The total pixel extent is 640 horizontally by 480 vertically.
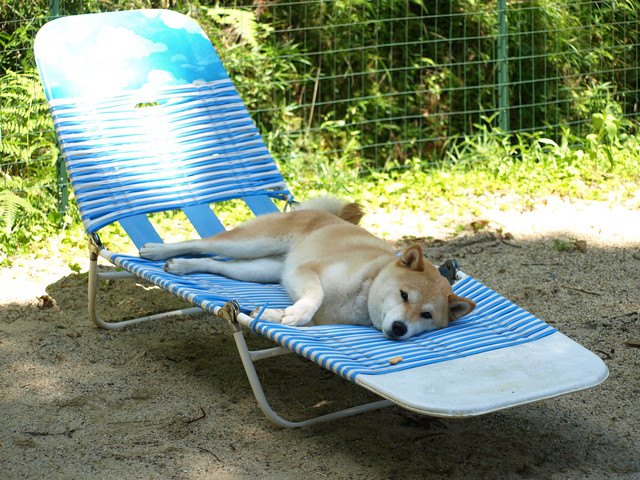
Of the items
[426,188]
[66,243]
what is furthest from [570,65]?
[66,243]

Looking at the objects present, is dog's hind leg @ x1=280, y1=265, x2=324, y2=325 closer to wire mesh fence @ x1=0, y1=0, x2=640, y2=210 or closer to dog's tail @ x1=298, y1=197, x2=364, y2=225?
dog's tail @ x1=298, y1=197, x2=364, y2=225

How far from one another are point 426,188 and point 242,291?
9.38 ft

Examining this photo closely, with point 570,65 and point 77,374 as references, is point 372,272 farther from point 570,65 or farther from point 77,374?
point 570,65

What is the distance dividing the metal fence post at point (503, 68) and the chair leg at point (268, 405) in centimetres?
411

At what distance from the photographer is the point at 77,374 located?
12.5ft

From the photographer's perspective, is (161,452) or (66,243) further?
(66,243)

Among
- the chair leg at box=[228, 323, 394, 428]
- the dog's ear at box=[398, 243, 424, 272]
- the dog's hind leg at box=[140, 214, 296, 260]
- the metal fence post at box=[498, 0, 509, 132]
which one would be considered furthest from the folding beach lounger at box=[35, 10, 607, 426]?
the metal fence post at box=[498, 0, 509, 132]

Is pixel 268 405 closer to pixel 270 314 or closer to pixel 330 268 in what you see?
pixel 270 314

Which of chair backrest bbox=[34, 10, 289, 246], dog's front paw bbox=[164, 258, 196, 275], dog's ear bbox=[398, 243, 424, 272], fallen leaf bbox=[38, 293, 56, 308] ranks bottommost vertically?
fallen leaf bbox=[38, 293, 56, 308]

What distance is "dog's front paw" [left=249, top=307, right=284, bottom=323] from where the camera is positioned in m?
3.30

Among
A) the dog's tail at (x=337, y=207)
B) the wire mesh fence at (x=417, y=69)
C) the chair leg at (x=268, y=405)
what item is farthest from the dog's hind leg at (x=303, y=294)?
the wire mesh fence at (x=417, y=69)

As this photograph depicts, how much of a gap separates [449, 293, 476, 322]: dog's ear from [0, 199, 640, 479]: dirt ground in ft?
1.32

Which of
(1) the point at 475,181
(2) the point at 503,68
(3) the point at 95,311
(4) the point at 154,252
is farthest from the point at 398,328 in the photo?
(2) the point at 503,68

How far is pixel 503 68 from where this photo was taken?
7020 millimetres
